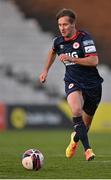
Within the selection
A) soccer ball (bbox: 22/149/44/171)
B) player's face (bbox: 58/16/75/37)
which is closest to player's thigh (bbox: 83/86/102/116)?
player's face (bbox: 58/16/75/37)

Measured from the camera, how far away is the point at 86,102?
32.4 feet

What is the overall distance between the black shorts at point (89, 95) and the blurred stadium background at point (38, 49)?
12229 millimetres

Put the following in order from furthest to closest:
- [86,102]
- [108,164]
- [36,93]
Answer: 1. [36,93]
2. [86,102]
3. [108,164]

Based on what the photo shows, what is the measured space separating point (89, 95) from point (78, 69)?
41cm

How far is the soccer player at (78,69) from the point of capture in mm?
9133

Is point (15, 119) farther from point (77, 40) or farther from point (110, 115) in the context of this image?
point (77, 40)

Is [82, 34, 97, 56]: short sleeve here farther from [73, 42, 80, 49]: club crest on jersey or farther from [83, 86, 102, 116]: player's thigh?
[83, 86, 102, 116]: player's thigh

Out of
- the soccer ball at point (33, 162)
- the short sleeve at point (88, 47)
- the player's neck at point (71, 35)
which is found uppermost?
the player's neck at point (71, 35)

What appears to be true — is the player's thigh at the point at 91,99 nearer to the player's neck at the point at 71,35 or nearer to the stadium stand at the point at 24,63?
the player's neck at the point at 71,35

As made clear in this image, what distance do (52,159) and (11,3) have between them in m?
15.1

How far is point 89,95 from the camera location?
9.62 metres

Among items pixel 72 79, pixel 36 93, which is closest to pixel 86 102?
pixel 72 79

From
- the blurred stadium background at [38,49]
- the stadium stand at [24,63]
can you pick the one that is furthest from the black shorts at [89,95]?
the stadium stand at [24,63]

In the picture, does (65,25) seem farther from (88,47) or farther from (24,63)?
(24,63)
